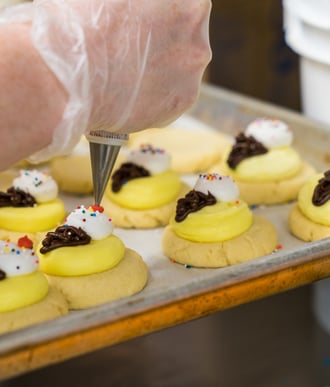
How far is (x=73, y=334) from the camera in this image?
119 centimetres

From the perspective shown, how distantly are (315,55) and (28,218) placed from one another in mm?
810

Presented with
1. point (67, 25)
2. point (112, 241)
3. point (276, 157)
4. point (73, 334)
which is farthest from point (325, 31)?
point (73, 334)

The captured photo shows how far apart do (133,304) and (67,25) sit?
0.44m

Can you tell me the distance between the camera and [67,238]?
62.6 inches

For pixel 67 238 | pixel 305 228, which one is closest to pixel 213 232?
pixel 305 228

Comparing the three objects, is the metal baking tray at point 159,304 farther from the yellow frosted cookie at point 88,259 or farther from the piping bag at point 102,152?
the piping bag at point 102,152

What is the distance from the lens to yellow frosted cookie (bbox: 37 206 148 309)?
1567 millimetres

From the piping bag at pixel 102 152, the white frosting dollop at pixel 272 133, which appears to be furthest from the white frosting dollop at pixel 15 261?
the white frosting dollop at pixel 272 133

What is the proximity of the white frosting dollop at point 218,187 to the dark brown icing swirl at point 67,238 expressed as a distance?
0.94 feet

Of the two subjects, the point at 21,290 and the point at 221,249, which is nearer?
the point at 21,290

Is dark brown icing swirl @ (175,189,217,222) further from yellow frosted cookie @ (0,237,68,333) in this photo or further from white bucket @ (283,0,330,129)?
white bucket @ (283,0,330,129)

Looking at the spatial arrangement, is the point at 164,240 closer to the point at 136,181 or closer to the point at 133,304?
the point at 136,181

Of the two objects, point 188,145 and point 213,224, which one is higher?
point 213,224

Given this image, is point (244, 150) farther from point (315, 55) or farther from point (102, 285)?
point (102, 285)
